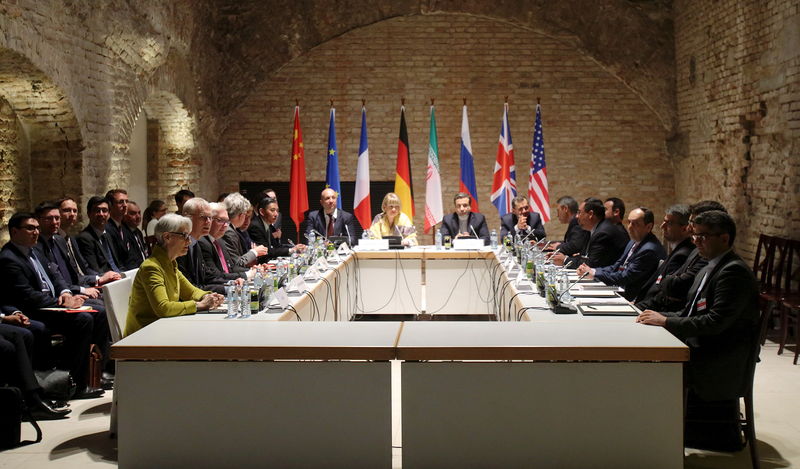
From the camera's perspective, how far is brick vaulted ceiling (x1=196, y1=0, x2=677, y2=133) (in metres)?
10.8

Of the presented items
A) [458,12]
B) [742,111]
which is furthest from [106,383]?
[458,12]

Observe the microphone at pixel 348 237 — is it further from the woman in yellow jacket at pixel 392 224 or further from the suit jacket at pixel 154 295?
the suit jacket at pixel 154 295

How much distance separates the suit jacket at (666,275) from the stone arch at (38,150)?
4843 millimetres

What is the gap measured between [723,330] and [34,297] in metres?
4.05

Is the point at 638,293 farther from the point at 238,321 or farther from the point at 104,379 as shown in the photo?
the point at 104,379

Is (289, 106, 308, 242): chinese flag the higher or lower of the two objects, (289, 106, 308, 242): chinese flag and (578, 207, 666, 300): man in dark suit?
the higher

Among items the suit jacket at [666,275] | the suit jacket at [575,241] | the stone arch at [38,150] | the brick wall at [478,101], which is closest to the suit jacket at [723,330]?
the suit jacket at [666,275]

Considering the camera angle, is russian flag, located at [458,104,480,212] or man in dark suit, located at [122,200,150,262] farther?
russian flag, located at [458,104,480,212]

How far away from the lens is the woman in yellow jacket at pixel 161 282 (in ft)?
13.7

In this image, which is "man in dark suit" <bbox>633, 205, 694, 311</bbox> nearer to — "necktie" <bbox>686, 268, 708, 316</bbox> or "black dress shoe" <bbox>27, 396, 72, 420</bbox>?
"necktie" <bbox>686, 268, 708, 316</bbox>

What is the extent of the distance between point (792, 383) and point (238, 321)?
3.70 m

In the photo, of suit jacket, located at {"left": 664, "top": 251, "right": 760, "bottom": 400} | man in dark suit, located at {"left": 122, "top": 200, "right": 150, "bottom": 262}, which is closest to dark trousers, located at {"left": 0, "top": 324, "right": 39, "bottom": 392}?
man in dark suit, located at {"left": 122, "top": 200, "right": 150, "bottom": 262}

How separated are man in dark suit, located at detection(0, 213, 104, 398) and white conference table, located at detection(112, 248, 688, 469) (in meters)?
2.03

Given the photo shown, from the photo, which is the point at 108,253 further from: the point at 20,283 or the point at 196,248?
the point at 196,248
